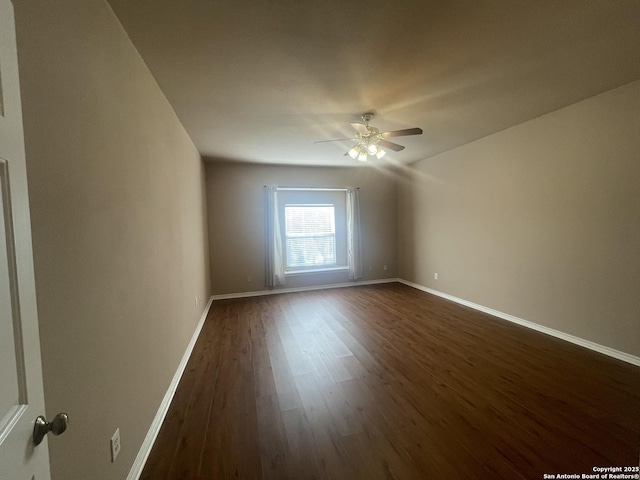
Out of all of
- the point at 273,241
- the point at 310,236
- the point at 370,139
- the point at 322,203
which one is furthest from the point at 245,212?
the point at 370,139

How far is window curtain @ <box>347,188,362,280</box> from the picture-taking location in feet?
18.1

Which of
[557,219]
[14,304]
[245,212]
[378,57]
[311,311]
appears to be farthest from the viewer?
[245,212]

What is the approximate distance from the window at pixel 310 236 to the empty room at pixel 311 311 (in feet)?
5.41

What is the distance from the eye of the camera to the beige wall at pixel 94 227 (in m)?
0.84

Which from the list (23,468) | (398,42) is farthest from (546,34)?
(23,468)

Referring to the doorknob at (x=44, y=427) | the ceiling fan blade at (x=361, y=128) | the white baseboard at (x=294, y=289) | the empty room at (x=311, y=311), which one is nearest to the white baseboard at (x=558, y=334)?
the empty room at (x=311, y=311)

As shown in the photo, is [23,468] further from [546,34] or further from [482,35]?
[546,34]

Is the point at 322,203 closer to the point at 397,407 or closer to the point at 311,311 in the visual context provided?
the point at 311,311

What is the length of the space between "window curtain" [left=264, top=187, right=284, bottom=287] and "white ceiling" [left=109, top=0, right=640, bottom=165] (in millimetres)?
1987

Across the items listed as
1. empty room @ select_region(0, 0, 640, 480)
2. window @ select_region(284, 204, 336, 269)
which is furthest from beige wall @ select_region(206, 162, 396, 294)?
empty room @ select_region(0, 0, 640, 480)

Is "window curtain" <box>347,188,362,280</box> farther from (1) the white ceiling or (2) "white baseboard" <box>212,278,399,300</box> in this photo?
(1) the white ceiling

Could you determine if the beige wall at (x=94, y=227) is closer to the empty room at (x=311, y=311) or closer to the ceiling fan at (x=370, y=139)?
the empty room at (x=311, y=311)

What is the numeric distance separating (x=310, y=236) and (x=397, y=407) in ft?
12.9

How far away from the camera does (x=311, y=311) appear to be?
159 inches
